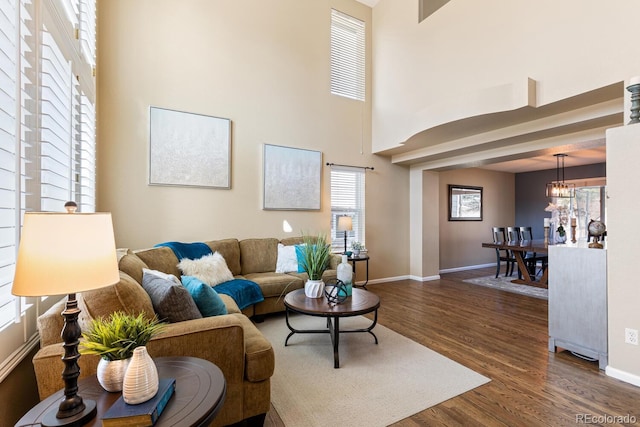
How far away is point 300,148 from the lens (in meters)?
4.96

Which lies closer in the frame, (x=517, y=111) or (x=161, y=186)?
(x=517, y=111)

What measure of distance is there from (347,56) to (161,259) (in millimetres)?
4753

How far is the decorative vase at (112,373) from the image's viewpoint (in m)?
1.11

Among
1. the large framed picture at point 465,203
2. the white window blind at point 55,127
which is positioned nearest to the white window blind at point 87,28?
the white window blind at point 55,127

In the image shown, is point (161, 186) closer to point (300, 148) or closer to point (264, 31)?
point (300, 148)

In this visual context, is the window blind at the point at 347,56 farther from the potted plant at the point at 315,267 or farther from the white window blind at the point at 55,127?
the white window blind at the point at 55,127

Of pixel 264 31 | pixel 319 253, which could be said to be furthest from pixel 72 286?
pixel 264 31

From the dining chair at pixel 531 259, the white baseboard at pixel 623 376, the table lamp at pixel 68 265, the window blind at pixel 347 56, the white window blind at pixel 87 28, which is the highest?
the window blind at pixel 347 56

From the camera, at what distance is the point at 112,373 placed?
3.67 ft

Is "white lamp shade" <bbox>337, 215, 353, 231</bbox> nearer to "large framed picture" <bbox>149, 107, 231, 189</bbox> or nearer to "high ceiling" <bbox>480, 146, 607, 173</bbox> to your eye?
"large framed picture" <bbox>149, 107, 231, 189</bbox>

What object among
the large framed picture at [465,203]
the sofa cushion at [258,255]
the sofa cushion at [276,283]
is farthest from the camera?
the large framed picture at [465,203]

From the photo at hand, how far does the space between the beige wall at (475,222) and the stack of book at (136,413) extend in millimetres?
6788

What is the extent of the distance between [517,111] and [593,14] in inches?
39.1

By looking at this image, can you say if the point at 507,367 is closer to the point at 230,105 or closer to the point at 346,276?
the point at 346,276
